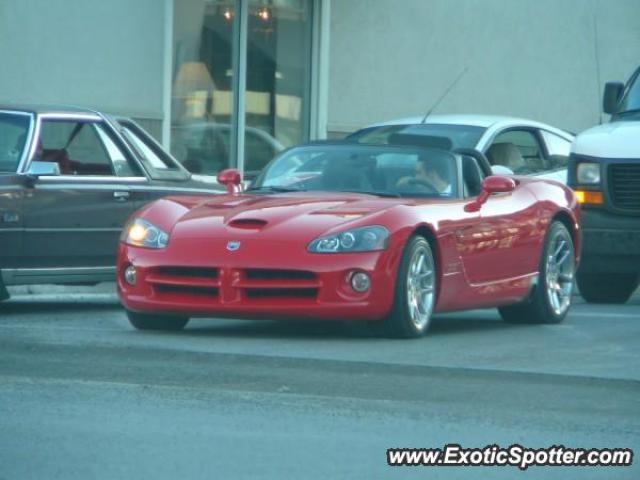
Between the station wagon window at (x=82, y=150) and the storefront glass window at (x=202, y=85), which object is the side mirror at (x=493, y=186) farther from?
the storefront glass window at (x=202, y=85)

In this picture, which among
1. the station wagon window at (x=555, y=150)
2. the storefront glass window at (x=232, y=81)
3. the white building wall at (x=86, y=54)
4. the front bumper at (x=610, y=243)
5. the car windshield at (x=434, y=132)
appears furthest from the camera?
the storefront glass window at (x=232, y=81)

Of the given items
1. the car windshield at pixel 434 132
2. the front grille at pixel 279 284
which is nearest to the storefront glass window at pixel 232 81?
the car windshield at pixel 434 132

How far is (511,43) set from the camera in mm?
25359

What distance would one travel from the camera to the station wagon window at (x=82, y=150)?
1304 centimetres

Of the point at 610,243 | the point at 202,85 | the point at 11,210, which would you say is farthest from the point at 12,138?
the point at 202,85

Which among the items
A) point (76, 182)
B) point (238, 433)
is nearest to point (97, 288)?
point (76, 182)

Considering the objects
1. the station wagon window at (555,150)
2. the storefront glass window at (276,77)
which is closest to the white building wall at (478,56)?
the storefront glass window at (276,77)

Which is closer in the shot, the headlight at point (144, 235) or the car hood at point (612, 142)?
the headlight at point (144, 235)

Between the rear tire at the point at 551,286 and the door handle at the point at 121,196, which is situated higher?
the door handle at the point at 121,196

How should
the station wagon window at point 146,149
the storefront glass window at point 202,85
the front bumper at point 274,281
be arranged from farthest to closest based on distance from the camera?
the storefront glass window at point 202,85
the station wagon window at point 146,149
the front bumper at point 274,281

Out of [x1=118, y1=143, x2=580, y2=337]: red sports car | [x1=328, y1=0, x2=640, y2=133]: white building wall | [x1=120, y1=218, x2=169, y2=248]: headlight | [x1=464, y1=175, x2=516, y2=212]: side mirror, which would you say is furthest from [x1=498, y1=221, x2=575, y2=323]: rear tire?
[x1=328, y1=0, x2=640, y2=133]: white building wall

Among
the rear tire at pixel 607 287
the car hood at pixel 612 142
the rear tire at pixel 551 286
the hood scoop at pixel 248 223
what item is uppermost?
the car hood at pixel 612 142

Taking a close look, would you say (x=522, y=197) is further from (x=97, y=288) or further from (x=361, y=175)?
(x=97, y=288)

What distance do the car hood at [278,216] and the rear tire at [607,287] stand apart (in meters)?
4.37
